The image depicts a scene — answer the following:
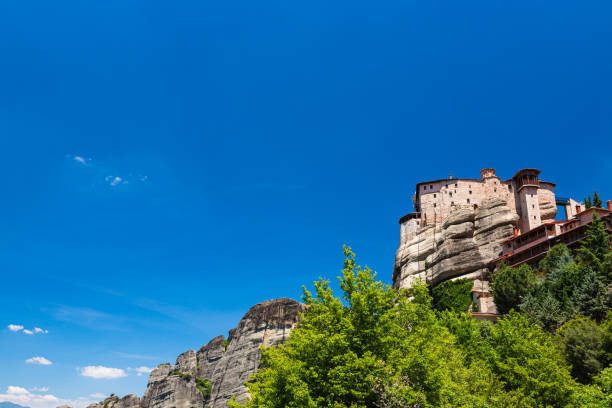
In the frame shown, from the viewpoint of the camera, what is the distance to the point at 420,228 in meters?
87.9

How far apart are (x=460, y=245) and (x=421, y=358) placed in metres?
55.0

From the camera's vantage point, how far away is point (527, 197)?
79.1 meters

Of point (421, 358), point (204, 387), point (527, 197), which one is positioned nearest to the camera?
point (421, 358)

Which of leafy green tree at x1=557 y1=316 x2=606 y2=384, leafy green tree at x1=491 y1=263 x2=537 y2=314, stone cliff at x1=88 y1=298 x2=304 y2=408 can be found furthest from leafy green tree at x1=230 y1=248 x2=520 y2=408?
stone cliff at x1=88 y1=298 x2=304 y2=408

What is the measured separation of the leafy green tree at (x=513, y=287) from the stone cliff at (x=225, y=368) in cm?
5045

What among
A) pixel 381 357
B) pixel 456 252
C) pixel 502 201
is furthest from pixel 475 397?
pixel 502 201

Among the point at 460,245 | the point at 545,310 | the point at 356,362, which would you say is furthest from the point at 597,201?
the point at 356,362

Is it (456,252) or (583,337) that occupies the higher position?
(456,252)

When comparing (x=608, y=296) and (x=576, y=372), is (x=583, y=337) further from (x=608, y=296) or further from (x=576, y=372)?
(x=608, y=296)

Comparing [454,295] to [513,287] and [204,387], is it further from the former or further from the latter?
[204,387]

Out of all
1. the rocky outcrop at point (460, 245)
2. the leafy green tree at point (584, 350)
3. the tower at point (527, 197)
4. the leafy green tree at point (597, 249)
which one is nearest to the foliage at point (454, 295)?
the rocky outcrop at point (460, 245)

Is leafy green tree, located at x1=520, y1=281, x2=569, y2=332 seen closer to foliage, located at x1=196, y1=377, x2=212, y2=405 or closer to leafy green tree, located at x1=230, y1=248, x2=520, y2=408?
leafy green tree, located at x1=230, y1=248, x2=520, y2=408

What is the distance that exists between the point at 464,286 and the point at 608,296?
26557mm

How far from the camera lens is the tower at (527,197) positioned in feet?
255
